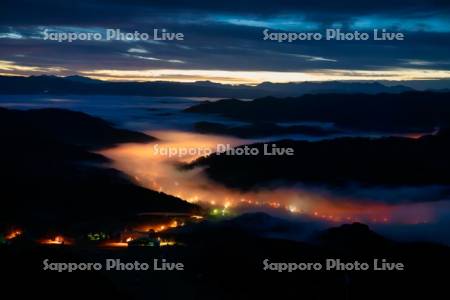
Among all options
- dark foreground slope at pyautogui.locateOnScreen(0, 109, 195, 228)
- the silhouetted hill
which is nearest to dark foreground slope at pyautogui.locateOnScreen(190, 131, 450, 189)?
the silhouetted hill

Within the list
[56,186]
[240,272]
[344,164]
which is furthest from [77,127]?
[240,272]

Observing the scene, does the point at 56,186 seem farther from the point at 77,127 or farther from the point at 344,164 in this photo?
the point at 344,164

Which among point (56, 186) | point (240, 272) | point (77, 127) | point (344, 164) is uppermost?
point (77, 127)

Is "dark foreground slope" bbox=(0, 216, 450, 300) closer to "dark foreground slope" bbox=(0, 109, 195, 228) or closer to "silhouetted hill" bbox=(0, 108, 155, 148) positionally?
"dark foreground slope" bbox=(0, 109, 195, 228)

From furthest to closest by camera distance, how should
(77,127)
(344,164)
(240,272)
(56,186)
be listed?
1. (77,127)
2. (344,164)
3. (56,186)
4. (240,272)

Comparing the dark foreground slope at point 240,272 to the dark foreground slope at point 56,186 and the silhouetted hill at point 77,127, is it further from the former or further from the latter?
the silhouetted hill at point 77,127

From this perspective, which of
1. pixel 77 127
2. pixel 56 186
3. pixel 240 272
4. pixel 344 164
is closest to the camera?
pixel 240 272
